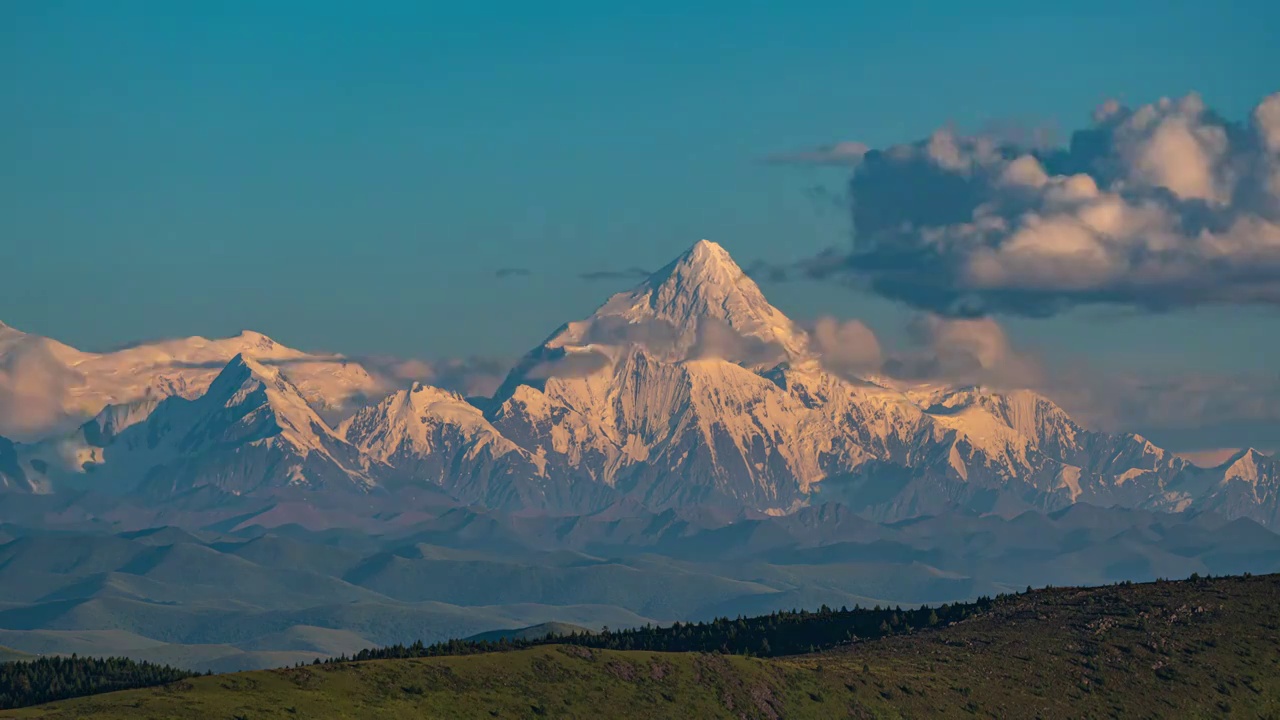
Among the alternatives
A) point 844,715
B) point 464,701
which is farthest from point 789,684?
point 464,701

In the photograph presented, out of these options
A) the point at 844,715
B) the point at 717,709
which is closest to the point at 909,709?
the point at 844,715

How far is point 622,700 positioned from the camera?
7362 inches

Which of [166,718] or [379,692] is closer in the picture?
[166,718]

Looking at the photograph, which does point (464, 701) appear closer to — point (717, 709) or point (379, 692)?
point (379, 692)

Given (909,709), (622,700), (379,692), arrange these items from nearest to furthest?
(379,692)
(622,700)
(909,709)

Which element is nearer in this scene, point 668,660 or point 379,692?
point 379,692

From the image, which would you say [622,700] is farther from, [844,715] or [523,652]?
[844,715]

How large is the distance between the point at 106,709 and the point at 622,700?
5309cm

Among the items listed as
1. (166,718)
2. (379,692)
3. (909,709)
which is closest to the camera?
(166,718)

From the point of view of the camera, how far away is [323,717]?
15962 centimetres

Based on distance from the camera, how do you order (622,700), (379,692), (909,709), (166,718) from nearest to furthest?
(166,718)
(379,692)
(622,700)
(909,709)

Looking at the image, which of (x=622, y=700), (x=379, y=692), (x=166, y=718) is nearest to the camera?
(x=166, y=718)

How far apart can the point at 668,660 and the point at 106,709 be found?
65203 mm

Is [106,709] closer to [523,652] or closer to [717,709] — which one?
[523,652]
